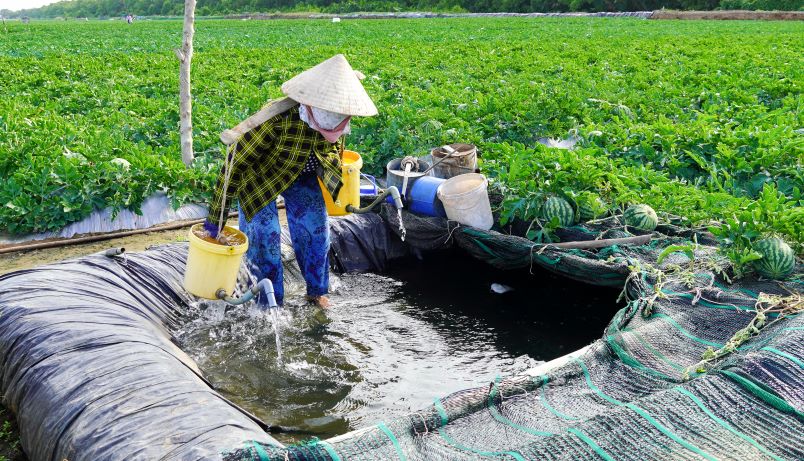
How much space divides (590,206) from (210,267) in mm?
2791

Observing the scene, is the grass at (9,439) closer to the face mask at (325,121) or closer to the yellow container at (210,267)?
the yellow container at (210,267)

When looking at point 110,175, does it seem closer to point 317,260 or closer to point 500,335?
point 317,260

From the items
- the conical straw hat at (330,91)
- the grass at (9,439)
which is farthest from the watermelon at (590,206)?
the grass at (9,439)

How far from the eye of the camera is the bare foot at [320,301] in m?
5.11

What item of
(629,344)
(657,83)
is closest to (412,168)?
(629,344)

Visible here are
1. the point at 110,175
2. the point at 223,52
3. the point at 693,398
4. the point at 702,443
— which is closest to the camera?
the point at 702,443

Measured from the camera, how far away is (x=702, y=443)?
269 cm

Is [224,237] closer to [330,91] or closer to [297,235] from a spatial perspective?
[297,235]

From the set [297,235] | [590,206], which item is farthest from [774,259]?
[297,235]

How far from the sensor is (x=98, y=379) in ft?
10.5

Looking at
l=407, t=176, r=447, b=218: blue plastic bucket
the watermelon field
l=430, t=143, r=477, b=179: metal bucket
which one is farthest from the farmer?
l=430, t=143, r=477, b=179: metal bucket

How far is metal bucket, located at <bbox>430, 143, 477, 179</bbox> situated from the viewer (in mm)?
6391

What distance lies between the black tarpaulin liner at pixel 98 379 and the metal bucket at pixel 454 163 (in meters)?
2.99

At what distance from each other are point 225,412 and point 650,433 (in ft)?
5.55
